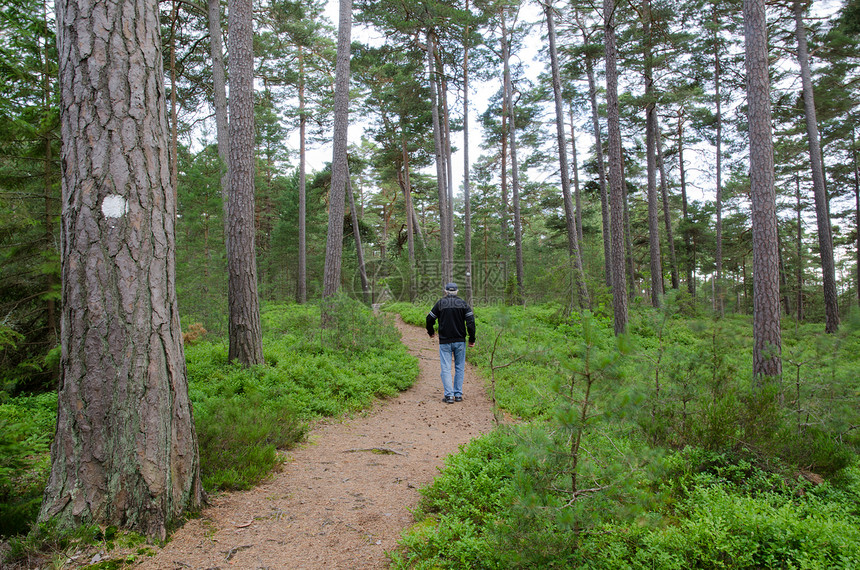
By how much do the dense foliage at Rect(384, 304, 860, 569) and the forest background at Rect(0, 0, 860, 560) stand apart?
68cm

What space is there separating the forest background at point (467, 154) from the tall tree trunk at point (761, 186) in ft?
2.69

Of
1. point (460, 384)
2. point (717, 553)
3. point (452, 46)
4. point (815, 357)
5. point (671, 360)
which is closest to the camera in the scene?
point (717, 553)

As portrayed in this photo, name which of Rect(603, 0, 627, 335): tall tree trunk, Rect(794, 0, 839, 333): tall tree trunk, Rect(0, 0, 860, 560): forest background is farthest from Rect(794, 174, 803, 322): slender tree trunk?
Rect(603, 0, 627, 335): tall tree trunk

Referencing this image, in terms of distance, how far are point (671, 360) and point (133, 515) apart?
523cm

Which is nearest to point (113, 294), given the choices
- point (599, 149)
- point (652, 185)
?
point (599, 149)

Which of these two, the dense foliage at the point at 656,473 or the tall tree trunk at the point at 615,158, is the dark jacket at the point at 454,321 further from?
the tall tree trunk at the point at 615,158

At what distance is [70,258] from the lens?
2.69 meters

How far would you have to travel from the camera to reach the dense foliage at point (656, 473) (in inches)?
89.7

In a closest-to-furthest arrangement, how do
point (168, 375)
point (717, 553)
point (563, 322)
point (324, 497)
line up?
point (717, 553) < point (168, 375) < point (324, 497) < point (563, 322)

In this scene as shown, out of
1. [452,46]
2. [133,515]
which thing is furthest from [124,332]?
[452,46]

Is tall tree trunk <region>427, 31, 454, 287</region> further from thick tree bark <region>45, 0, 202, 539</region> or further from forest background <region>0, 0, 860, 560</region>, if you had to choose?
thick tree bark <region>45, 0, 202, 539</region>

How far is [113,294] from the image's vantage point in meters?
2.70

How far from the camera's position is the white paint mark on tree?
8.94 ft

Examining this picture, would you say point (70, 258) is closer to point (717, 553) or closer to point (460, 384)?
point (717, 553)
